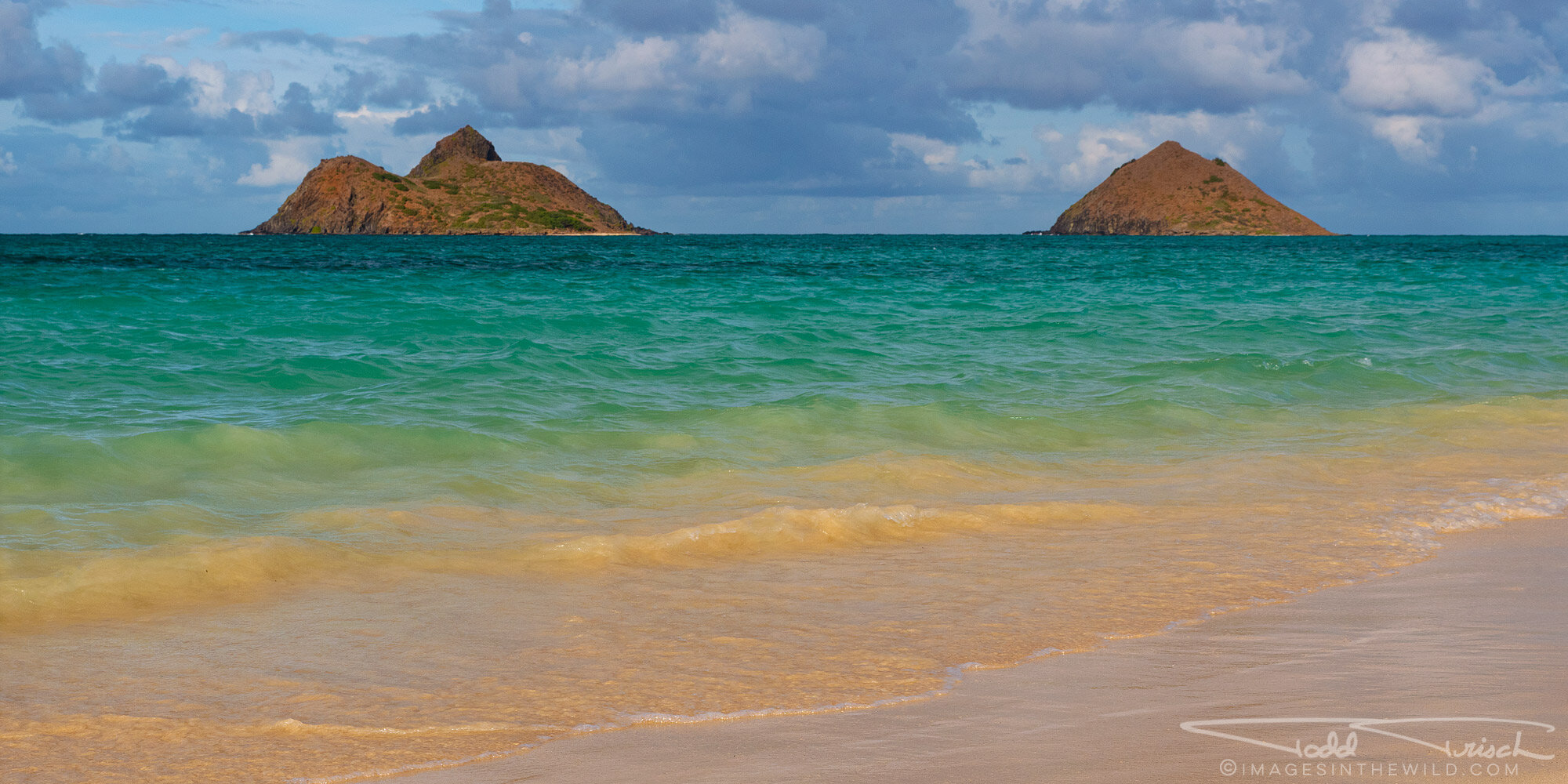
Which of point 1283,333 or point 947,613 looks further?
point 1283,333

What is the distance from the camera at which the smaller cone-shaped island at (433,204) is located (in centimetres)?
15650

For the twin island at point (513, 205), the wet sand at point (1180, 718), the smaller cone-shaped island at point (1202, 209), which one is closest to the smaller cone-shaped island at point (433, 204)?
the twin island at point (513, 205)

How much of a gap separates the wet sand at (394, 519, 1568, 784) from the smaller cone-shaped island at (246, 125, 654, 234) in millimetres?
156684

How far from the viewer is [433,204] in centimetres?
16188

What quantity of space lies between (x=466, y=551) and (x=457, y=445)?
2946mm

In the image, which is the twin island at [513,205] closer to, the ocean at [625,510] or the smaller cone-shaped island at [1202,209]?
the smaller cone-shaped island at [1202,209]

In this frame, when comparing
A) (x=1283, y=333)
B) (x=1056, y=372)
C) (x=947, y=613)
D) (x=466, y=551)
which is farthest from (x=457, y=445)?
(x=1283, y=333)

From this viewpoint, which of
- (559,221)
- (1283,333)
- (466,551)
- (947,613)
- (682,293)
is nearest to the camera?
(947,613)

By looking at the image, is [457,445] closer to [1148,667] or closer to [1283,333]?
[1148,667]

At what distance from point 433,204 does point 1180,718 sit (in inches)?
6694

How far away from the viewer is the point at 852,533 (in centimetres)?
599
